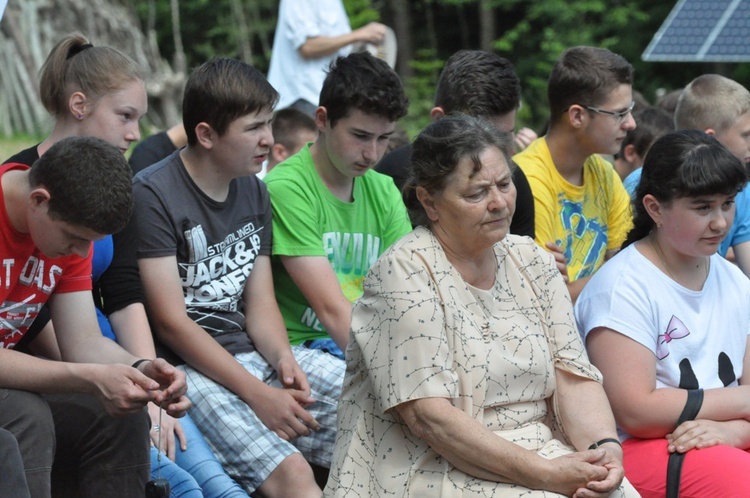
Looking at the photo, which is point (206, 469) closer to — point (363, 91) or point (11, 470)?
point (11, 470)

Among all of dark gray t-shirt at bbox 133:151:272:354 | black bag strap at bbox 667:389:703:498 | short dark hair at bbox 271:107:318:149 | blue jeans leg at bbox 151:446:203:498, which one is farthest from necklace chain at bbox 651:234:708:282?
short dark hair at bbox 271:107:318:149

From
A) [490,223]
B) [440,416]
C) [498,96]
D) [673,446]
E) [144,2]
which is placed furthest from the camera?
[144,2]

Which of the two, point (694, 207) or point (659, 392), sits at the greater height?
point (694, 207)

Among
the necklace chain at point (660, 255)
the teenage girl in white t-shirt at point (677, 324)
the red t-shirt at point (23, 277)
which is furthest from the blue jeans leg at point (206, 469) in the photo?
the necklace chain at point (660, 255)

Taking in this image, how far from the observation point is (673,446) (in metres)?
3.49

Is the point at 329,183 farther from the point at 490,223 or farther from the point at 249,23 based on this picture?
the point at 249,23

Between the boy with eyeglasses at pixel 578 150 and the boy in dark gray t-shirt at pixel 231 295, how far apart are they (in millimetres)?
1282

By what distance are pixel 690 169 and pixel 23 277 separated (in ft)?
7.11

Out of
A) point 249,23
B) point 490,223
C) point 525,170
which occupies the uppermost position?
point 490,223

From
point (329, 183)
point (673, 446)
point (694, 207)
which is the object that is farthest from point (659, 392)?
point (329, 183)

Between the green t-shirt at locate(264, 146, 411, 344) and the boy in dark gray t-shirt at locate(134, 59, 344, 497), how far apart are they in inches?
4.0

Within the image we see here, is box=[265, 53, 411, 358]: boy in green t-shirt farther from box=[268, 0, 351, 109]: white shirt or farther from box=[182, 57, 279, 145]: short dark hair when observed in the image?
box=[268, 0, 351, 109]: white shirt

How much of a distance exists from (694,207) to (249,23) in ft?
44.4

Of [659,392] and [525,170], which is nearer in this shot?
[659,392]
